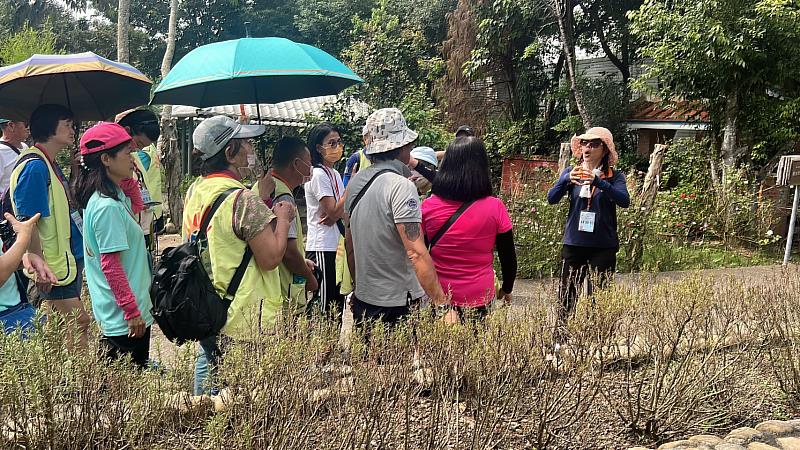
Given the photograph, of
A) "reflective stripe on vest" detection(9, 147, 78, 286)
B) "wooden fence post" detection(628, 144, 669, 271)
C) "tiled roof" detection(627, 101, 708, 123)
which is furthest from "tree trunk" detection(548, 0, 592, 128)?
"reflective stripe on vest" detection(9, 147, 78, 286)

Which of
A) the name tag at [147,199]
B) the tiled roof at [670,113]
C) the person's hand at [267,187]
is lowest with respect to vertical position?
the name tag at [147,199]

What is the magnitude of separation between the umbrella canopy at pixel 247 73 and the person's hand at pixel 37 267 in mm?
1310

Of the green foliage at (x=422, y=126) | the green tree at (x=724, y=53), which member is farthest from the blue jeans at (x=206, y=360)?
the green tree at (x=724, y=53)

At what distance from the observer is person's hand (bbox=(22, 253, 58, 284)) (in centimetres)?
351

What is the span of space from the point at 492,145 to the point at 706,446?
1612cm

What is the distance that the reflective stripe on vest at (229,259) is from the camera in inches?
119

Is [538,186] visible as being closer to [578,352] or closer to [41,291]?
[578,352]

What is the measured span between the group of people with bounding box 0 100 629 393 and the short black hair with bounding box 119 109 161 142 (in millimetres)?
640

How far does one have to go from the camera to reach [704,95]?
12648mm

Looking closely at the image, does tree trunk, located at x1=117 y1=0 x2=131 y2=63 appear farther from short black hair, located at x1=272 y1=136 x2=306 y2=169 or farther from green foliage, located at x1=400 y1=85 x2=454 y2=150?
short black hair, located at x1=272 y1=136 x2=306 y2=169

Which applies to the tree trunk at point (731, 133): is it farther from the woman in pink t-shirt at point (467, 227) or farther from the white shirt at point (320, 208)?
the woman in pink t-shirt at point (467, 227)

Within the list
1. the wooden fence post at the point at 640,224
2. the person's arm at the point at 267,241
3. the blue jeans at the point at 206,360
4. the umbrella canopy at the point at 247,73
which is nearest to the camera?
the person's arm at the point at 267,241

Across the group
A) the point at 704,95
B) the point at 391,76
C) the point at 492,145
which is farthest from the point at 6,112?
the point at 492,145

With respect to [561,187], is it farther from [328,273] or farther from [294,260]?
[294,260]
